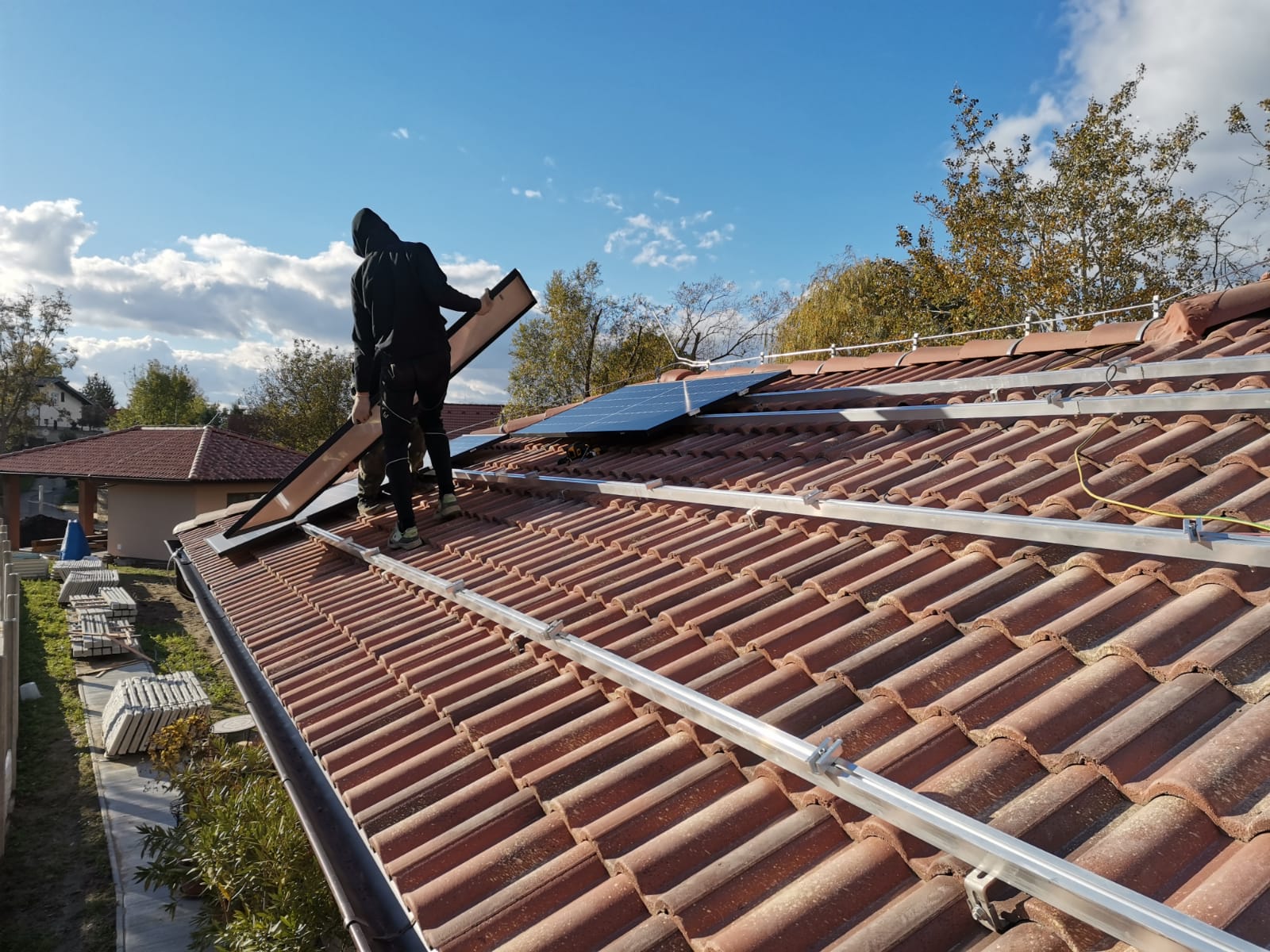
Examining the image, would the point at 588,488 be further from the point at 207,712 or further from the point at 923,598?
the point at 207,712

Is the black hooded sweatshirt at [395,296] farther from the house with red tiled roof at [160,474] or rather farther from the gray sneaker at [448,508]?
the house with red tiled roof at [160,474]

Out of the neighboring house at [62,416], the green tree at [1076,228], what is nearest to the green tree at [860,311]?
the green tree at [1076,228]

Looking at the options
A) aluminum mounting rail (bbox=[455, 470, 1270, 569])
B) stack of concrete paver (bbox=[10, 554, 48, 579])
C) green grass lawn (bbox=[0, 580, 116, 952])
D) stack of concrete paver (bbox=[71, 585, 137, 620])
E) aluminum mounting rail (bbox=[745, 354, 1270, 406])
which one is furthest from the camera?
stack of concrete paver (bbox=[10, 554, 48, 579])

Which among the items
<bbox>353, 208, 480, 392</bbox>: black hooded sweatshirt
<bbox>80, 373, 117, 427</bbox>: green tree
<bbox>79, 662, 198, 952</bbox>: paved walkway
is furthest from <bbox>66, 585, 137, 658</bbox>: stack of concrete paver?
<bbox>80, 373, 117, 427</bbox>: green tree

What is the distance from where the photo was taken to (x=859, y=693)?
8.52 feet

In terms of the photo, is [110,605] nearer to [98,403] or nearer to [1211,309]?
[1211,309]

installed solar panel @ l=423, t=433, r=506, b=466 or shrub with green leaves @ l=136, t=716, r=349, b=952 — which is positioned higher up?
installed solar panel @ l=423, t=433, r=506, b=466

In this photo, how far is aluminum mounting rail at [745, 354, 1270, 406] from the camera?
13.7 ft

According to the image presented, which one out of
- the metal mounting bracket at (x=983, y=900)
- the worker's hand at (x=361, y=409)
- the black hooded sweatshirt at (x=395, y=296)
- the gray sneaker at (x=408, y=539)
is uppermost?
the black hooded sweatshirt at (x=395, y=296)

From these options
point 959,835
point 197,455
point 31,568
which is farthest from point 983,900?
point 197,455

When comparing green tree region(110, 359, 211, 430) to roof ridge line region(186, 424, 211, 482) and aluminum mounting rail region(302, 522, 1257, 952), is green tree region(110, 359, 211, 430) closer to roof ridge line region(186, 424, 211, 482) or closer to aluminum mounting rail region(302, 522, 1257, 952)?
roof ridge line region(186, 424, 211, 482)

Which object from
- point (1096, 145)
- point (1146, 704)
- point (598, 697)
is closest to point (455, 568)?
point (598, 697)

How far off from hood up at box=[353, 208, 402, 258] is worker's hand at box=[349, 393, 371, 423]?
1.22 m

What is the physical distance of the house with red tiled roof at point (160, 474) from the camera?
107ft
